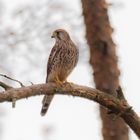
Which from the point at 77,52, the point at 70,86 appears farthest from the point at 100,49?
the point at 70,86

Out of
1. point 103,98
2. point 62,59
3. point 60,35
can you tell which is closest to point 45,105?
point 62,59

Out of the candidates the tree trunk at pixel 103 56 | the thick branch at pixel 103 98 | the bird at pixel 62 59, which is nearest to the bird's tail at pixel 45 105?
the bird at pixel 62 59

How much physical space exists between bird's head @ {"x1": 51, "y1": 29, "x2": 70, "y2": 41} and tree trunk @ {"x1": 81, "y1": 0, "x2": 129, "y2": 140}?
1.82 feet

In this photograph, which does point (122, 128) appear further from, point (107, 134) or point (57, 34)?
point (57, 34)

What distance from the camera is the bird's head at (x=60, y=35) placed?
798cm

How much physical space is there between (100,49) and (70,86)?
1.25 m

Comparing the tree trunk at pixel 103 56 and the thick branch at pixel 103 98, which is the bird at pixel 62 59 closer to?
the tree trunk at pixel 103 56

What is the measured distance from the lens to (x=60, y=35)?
8078 millimetres

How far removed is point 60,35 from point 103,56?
104cm

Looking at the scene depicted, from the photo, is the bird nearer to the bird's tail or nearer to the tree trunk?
the bird's tail

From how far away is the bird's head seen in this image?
7984 mm

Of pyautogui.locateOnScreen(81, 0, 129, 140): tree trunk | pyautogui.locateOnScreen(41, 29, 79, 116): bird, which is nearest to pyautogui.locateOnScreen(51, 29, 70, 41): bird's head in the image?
pyautogui.locateOnScreen(41, 29, 79, 116): bird

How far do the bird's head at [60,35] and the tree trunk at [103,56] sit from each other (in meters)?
0.56

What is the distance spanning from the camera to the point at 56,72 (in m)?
7.72
